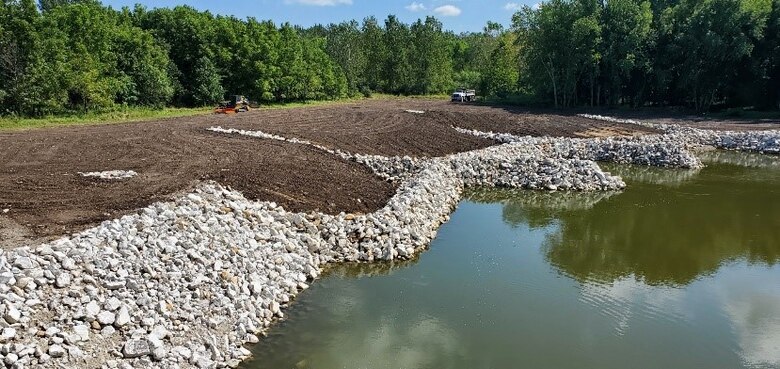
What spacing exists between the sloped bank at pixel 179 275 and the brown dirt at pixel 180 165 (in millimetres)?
1273

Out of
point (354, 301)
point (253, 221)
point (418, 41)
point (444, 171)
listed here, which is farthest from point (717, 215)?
point (418, 41)

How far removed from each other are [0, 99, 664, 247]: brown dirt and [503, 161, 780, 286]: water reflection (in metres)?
5.58

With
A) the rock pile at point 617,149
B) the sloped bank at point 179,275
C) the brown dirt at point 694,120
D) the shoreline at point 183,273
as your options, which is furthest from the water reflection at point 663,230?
the brown dirt at point 694,120

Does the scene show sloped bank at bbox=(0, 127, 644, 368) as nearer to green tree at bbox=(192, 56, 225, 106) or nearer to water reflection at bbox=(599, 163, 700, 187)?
water reflection at bbox=(599, 163, 700, 187)

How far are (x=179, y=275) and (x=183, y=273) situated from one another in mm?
121

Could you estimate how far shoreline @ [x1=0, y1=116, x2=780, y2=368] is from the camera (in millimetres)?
7719

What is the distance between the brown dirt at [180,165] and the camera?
12578 mm

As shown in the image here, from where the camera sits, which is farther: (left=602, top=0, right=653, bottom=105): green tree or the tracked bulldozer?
(left=602, top=0, right=653, bottom=105): green tree

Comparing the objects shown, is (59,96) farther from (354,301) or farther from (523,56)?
(523,56)

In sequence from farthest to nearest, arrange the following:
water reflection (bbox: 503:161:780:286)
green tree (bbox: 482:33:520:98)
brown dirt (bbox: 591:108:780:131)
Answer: green tree (bbox: 482:33:520:98)
brown dirt (bbox: 591:108:780:131)
water reflection (bbox: 503:161:780:286)

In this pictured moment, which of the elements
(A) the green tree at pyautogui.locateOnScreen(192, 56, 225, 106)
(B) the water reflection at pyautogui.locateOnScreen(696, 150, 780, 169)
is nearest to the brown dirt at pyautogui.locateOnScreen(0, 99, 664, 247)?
(B) the water reflection at pyautogui.locateOnScreen(696, 150, 780, 169)

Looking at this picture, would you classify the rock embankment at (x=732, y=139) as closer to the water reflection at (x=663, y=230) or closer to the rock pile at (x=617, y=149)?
the rock pile at (x=617, y=149)

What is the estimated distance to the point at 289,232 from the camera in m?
13.2

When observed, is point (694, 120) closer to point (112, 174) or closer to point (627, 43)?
point (627, 43)
